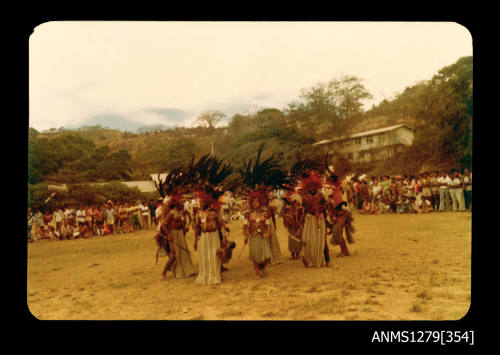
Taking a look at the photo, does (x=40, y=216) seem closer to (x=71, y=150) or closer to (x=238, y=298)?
(x=71, y=150)

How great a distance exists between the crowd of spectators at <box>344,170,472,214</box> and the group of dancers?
214 cm

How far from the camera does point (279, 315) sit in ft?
17.7

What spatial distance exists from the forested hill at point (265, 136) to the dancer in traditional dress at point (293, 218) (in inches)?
42.5

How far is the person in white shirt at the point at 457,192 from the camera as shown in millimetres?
8570

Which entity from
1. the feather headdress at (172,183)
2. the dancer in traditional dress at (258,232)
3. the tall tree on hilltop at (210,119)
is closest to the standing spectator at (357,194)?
the dancer in traditional dress at (258,232)

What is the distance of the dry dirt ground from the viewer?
215 inches

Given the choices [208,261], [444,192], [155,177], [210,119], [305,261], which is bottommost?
[305,261]

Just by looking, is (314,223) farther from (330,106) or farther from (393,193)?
(393,193)

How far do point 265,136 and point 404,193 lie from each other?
5.01 metres

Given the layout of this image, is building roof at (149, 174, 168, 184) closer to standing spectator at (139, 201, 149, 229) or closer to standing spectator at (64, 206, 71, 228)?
standing spectator at (139, 201, 149, 229)

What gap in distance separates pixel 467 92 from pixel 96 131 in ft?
26.2

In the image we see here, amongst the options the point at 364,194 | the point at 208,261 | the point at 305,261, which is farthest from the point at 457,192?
the point at 208,261

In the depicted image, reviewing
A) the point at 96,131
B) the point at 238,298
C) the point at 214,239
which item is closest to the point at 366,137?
the point at 214,239

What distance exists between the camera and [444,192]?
29.8 ft
